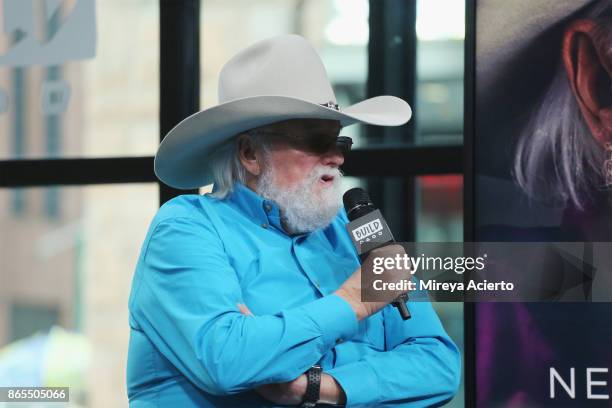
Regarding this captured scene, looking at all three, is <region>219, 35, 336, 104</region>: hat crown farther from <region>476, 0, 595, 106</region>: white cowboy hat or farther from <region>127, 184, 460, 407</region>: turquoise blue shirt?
<region>476, 0, 595, 106</region>: white cowboy hat

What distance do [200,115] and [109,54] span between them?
1.46 m

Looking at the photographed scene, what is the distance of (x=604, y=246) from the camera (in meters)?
3.27

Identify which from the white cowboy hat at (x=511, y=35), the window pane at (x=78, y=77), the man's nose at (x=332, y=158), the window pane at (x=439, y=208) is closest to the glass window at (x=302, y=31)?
the window pane at (x=78, y=77)

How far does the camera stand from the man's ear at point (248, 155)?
2.74 meters

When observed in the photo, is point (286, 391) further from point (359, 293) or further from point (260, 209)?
point (260, 209)

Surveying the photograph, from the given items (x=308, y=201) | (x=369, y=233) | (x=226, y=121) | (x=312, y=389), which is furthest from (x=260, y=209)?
(x=312, y=389)

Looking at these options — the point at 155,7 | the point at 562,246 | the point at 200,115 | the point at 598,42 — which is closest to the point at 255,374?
the point at 200,115

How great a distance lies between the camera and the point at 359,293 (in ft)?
8.00

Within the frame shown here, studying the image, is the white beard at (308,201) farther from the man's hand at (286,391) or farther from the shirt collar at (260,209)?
the man's hand at (286,391)

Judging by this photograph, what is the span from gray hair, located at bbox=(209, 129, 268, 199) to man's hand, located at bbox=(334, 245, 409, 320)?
1.54ft

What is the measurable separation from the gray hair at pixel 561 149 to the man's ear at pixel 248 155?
103cm

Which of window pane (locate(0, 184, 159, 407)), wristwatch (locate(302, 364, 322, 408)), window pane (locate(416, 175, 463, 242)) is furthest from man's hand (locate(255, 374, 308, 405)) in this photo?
window pane (locate(0, 184, 159, 407))

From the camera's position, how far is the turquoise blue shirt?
2.34 m

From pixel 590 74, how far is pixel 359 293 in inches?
54.3
